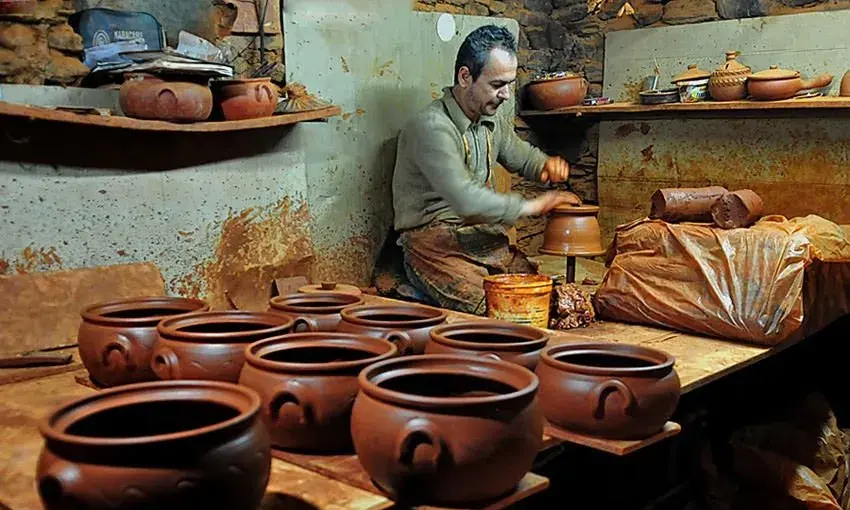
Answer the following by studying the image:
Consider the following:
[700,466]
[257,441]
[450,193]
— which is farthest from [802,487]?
[257,441]

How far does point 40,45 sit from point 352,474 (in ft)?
6.10

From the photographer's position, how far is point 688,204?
9.84 ft

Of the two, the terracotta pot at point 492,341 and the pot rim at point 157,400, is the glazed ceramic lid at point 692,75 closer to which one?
the terracotta pot at point 492,341

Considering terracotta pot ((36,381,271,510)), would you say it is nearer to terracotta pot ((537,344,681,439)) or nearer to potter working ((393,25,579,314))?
terracotta pot ((537,344,681,439))

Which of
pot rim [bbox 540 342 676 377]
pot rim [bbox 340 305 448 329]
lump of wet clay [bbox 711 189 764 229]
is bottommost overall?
pot rim [bbox 540 342 676 377]

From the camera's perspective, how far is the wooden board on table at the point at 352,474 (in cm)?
120

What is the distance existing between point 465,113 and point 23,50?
Answer: 5.50ft

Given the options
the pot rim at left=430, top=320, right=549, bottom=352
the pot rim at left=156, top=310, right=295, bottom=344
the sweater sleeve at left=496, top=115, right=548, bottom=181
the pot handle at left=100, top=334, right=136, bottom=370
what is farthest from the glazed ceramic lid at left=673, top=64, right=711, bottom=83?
the pot handle at left=100, top=334, right=136, bottom=370

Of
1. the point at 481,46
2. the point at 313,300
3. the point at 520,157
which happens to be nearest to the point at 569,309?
the point at 520,157

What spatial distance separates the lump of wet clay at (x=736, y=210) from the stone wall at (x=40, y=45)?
2294 mm

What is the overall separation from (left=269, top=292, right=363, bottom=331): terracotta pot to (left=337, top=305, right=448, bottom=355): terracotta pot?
0.21 ft

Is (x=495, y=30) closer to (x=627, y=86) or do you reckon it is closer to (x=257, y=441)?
(x=627, y=86)

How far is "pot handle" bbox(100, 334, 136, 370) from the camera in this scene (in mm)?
1616

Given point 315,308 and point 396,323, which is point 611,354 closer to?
point 396,323
